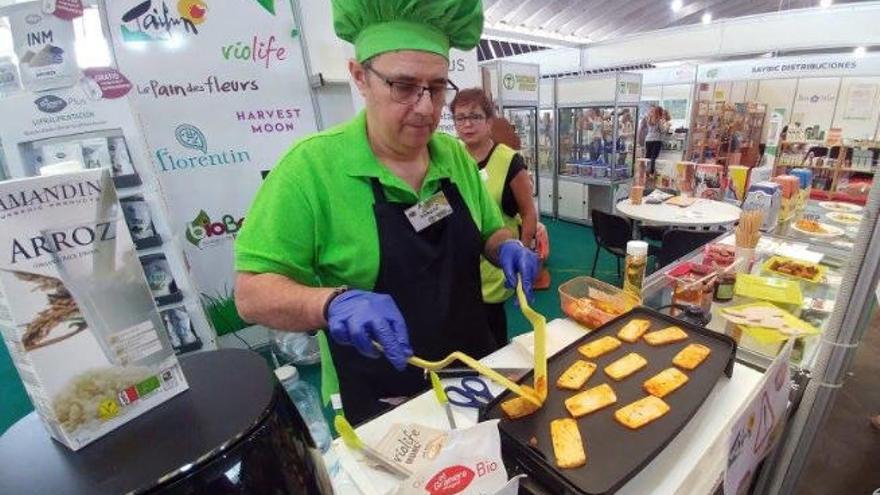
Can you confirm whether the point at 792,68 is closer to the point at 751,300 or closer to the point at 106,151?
the point at 751,300

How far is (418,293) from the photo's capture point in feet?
3.62

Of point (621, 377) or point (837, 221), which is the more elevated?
point (621, 377)

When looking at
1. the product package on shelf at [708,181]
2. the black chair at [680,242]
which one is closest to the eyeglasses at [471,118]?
the black chair at [680,242]

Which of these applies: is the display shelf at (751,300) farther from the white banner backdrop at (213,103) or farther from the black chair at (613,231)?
the white banner backdrop at (213,103)

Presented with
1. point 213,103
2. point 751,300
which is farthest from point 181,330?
point 751,300

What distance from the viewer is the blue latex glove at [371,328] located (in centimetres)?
82

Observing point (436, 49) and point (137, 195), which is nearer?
point (436, 49)

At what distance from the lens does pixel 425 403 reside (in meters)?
1.00

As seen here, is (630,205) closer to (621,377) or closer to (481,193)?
(481,193)

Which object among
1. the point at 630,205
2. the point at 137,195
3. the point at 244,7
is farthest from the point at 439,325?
the point at 630,205

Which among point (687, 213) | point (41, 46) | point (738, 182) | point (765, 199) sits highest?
point (41, 46)

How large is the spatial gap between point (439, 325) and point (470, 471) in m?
0.58

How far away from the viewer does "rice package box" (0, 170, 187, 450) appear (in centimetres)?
38

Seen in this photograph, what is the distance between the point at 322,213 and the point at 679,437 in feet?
3.02
